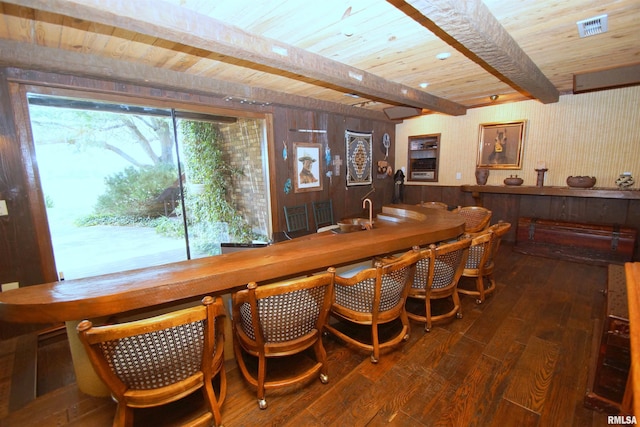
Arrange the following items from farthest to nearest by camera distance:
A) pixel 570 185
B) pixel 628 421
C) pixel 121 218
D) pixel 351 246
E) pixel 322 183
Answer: pixel 322 183
pixel 570 185
pixel 121 218
pixel 351 246
pixel 628 421

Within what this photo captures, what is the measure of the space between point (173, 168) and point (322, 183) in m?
2.42

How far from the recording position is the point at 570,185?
4.27 meters

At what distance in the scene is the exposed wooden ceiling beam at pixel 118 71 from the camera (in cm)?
219

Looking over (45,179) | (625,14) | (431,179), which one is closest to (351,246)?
(625,14)

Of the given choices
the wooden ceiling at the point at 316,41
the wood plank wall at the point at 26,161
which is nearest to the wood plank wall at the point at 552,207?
the wooden ceiling at the point at 316,41

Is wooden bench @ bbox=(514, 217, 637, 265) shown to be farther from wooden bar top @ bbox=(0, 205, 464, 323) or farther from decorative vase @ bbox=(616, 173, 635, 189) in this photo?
wooden bar top @ bbox=(0, 205, 464, 323)

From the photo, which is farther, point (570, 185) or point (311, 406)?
point (570, 185)

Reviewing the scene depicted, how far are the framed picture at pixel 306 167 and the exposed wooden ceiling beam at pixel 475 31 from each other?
2669 mm

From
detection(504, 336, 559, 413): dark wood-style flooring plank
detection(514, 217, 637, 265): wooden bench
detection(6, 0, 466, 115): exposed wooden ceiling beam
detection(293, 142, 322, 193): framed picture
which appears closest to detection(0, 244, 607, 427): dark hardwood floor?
detection(504, 336, 559, 413): dark wood-style flooring plank

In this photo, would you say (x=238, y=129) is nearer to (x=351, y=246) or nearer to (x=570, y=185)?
Result: (x=351, y=246)

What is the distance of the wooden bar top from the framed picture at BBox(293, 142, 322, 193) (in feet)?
8.47

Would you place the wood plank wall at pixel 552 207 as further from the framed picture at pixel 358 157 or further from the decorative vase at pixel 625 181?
the framed picture at pixel 358 157

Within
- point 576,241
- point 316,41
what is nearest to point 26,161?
point 316,41

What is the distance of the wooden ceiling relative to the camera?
67.7 inches
